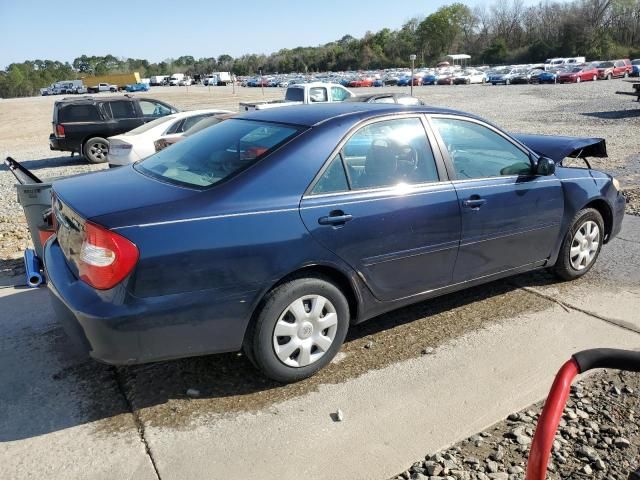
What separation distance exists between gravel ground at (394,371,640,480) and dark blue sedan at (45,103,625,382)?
104 cm

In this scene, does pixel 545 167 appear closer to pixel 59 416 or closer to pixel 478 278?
pixel 478 278

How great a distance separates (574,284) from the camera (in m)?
5.15

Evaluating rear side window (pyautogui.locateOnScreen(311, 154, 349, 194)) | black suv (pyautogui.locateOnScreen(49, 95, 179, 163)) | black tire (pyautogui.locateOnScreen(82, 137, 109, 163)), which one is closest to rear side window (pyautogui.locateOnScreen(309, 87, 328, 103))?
black suv (pyautogui.locateOnScreen(49, 95, 179, 163))

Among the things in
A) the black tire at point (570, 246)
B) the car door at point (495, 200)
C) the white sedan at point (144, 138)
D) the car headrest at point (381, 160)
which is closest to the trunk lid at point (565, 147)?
the black tire at point (570, 246)

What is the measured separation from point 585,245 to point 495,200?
4.74 feet

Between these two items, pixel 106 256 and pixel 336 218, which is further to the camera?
pixel 336 218

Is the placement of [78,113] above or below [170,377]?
above

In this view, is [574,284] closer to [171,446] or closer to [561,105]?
[171,446]

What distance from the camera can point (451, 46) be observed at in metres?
132

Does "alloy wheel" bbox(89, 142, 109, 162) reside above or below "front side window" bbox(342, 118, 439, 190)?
below

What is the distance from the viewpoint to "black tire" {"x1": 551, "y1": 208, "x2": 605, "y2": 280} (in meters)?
4.92

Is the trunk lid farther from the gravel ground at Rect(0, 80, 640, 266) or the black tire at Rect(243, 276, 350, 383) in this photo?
the black tire at Rect(243, 276, 350, 383)

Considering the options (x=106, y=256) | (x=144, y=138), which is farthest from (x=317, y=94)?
(x=106, y=256)

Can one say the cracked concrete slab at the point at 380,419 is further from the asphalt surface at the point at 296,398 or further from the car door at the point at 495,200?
the car door at the point at 495,200
